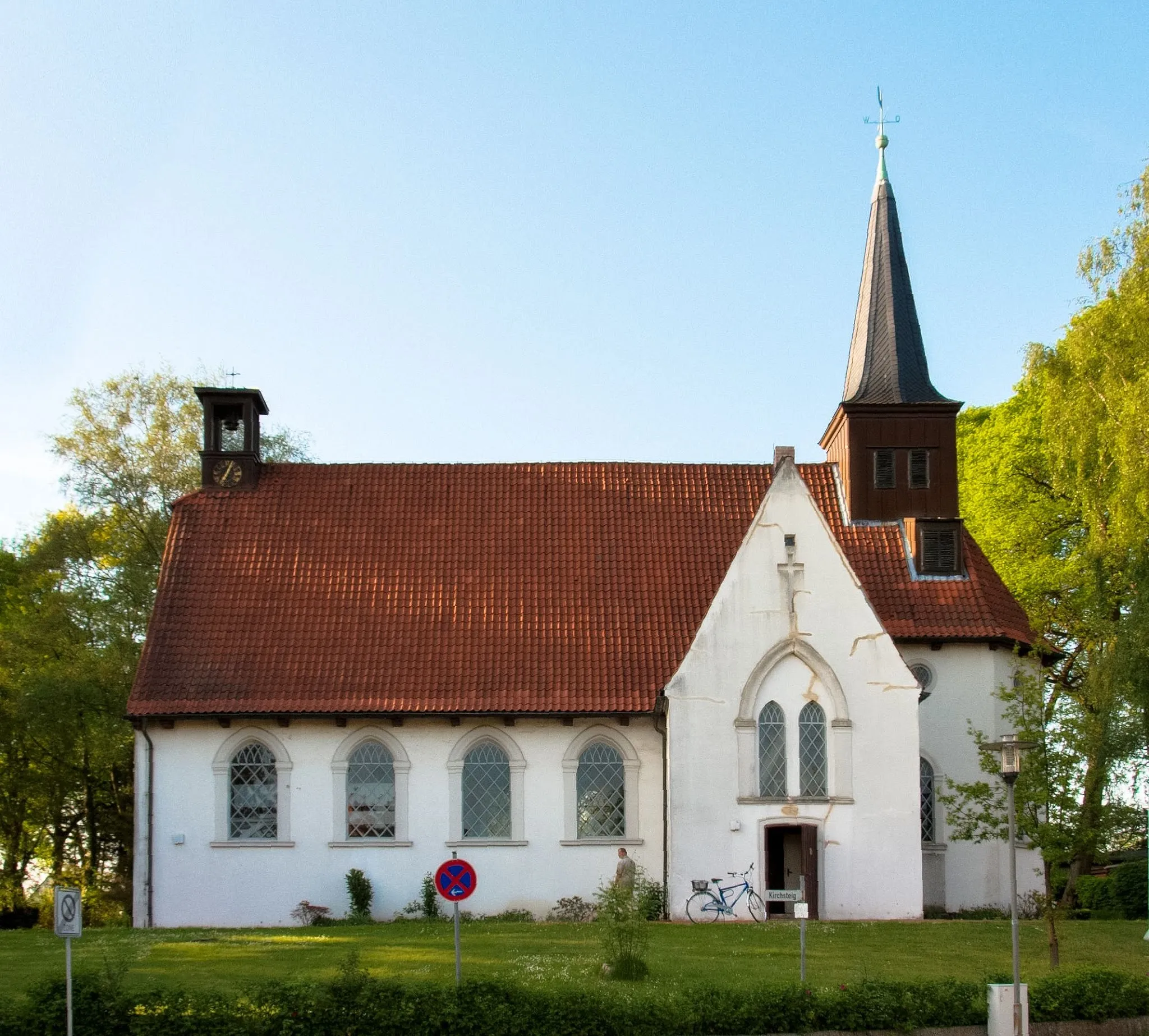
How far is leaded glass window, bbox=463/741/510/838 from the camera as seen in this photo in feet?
97.1

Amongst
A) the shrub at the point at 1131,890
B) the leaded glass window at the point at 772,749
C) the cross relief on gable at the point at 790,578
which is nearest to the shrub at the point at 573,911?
the leaded glass window at the point at 772,749

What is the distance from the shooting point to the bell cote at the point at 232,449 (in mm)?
33812

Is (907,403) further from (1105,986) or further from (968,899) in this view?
(1105,986)

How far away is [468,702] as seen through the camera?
2934cm

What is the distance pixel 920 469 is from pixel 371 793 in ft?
46.6

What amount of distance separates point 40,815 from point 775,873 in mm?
23079

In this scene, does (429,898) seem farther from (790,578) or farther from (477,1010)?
(477,1010)

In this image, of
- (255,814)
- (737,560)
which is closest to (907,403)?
(737,560)

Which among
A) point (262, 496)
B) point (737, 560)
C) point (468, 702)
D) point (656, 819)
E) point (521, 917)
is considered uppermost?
point (262, 496)

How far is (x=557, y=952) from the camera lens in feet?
70.8

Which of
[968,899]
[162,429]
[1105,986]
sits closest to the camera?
[1105,986]

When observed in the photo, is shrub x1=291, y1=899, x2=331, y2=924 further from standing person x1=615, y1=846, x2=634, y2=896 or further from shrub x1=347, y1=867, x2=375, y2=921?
standing person x1=615, y1=846, x2=634, y2=896

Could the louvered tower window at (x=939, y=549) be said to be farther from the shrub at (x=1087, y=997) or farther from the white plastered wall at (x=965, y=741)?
the shrub at (x=1087, y=997)

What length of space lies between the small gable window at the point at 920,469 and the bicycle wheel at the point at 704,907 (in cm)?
1093
